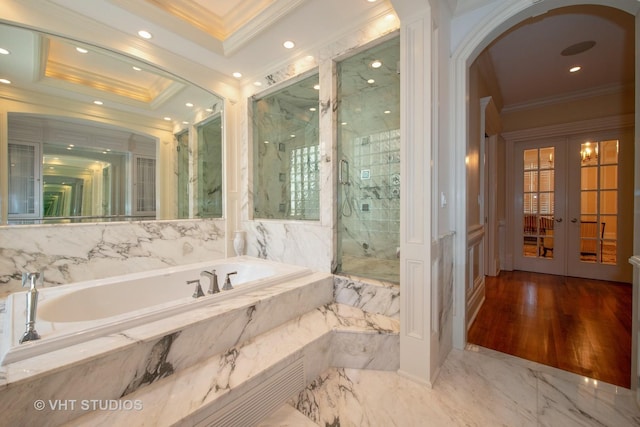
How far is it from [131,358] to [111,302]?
1.02 m

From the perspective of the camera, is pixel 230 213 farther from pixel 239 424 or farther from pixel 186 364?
pixel 239 424

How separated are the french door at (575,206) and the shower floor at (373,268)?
3600 mm

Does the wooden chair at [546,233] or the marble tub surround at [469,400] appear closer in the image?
the marble tub surround at [469,400]

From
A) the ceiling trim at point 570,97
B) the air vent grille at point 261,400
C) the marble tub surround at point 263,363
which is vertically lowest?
the air vent grille at point 261,400

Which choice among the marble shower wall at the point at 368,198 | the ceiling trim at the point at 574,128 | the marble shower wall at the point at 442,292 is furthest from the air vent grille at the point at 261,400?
the ceiling trim at the point at 574,128

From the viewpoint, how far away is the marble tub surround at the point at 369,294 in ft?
6.59

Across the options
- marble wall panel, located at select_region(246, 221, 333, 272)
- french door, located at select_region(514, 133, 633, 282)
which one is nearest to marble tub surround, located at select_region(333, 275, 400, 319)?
marble wall panel, located at select_region(246, 221, 333, 272)

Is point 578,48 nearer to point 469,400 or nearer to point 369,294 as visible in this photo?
point 369,294

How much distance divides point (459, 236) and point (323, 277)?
1.16 metres

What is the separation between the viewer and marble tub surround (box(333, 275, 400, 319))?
6.59ft

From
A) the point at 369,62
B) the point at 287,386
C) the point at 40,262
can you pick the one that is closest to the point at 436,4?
the point at 369,62

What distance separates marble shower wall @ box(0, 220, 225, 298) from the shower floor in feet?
5.24

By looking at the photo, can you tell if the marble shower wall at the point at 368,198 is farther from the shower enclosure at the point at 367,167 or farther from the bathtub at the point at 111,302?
the bathtub at the point at 111,302

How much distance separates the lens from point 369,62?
7.75ft
